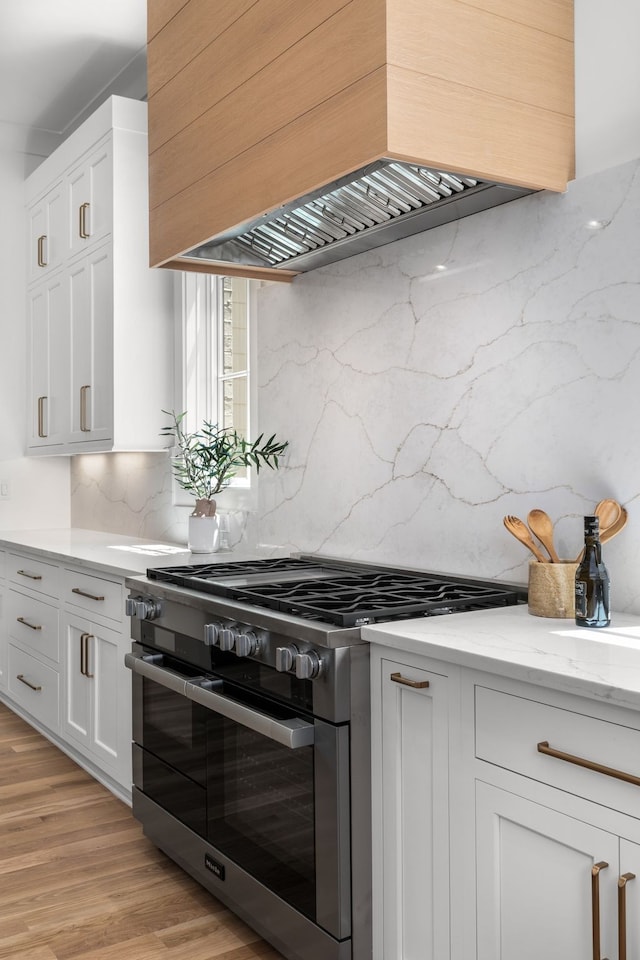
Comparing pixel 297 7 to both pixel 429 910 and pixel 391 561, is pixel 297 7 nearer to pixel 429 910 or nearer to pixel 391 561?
pixel 391 561

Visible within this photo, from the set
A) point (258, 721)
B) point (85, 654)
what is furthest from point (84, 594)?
point (258, 721)

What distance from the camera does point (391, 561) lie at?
2600 mm

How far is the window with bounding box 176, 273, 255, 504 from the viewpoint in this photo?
3545 mm

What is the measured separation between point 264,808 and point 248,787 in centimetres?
8

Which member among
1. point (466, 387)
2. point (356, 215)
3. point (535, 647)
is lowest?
point (535, 647)

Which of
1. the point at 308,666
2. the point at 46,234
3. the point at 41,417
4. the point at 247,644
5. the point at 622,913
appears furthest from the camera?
the point at 41,417

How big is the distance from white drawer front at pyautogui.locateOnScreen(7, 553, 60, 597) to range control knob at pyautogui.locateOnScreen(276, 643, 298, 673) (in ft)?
6.41

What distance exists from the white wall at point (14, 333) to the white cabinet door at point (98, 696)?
1.73 m

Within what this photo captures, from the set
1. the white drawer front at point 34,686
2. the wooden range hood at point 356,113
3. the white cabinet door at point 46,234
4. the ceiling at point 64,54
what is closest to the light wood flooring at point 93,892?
the white drawer front at point 34,686

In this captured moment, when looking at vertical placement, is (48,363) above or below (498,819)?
above

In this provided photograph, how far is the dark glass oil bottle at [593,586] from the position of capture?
1.73 meters

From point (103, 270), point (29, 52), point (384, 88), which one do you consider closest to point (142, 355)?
point (103, 270)

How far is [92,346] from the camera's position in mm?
3975

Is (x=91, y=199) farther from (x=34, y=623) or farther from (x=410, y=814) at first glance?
(x=410, y=814)
